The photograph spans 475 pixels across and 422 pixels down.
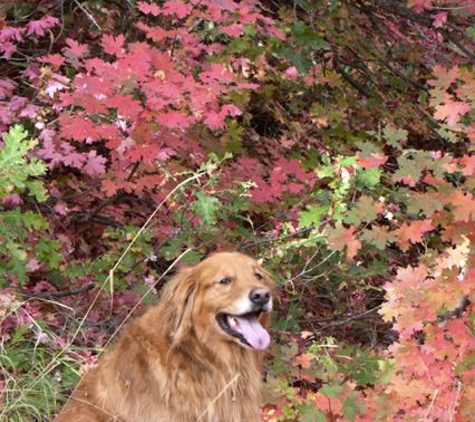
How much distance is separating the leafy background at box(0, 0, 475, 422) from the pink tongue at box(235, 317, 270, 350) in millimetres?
543

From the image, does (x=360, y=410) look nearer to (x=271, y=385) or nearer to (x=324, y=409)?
(x=324, y=409)

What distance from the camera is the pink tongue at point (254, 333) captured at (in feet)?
15.3

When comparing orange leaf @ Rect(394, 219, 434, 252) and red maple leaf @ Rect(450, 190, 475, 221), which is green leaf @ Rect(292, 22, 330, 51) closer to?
orange leaf @ Rect(394, 219, 434, 252)

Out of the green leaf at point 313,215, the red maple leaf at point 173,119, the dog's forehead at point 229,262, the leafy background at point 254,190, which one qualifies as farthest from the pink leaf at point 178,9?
the dog's forehead at point 229,262

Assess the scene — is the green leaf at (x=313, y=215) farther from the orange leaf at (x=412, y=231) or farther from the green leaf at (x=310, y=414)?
the green leaf at (x=310, y=414)

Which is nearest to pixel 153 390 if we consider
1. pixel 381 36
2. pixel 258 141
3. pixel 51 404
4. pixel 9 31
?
pixel 51 404

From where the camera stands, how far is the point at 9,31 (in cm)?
616

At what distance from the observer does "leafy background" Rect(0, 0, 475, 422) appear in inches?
176

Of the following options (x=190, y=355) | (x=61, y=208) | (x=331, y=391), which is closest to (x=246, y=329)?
(x=190, y=355)

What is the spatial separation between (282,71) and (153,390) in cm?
389

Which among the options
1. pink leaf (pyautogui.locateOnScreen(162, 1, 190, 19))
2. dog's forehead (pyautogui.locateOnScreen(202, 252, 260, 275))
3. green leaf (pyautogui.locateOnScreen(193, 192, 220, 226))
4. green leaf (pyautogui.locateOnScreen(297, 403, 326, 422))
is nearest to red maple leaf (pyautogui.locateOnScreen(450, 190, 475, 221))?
dog's forehead (pyautogui.locateOnScreen(202, 252, 260, 275))

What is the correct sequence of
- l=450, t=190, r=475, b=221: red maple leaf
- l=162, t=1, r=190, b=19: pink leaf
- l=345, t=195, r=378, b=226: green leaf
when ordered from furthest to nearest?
1. l=162, t=1, r=190, b=19: pink leaf
2. l=345, t=195, r=378, b=226: green leaf
3. l=450, t=190, r=475, b=221: red maple leaf

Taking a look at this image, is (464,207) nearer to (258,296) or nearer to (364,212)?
(364,212)

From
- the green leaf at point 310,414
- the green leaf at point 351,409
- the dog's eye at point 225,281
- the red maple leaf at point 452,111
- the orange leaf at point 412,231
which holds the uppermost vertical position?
the red maple leaf at point 452,111
